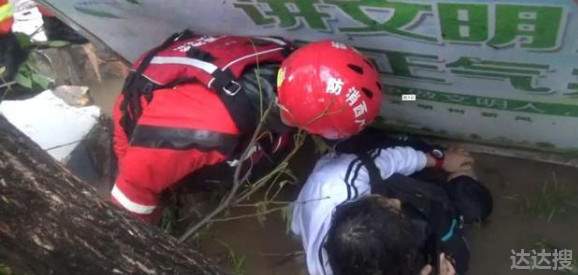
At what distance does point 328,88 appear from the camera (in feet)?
8.49

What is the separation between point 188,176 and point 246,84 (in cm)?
48

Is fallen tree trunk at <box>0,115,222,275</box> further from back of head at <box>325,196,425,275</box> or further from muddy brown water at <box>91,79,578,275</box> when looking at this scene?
muddy brown water at <box>91,79,578,275</box>

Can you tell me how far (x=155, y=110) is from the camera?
270 centimetres

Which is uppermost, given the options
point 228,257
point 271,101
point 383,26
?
point 383,26

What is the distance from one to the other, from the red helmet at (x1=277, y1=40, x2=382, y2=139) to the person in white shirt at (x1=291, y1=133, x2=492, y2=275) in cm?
23

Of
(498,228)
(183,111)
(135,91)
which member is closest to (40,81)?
(135,91)

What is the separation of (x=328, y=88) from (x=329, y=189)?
0.42 meters

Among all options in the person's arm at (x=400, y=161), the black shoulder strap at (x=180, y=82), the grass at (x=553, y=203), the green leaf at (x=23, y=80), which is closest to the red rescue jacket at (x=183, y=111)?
the black shoulder strap at (x=180, y=82)

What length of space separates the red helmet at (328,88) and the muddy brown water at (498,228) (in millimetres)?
918

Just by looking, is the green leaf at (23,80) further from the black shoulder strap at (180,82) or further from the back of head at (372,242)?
the back of head at (372,242)

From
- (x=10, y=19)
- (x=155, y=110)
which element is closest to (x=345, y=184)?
(x=155, y=110)

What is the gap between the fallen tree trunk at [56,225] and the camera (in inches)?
72.4

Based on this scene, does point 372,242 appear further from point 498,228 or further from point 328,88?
point 498,228

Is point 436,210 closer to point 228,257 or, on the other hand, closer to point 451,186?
point 451,186
